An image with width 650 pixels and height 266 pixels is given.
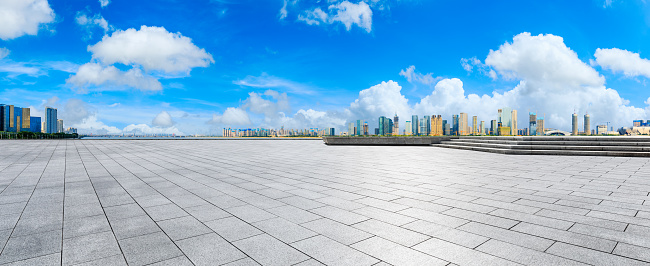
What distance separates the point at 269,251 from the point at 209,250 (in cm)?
69

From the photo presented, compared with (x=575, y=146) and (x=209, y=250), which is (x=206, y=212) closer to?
(x=209, y=250)

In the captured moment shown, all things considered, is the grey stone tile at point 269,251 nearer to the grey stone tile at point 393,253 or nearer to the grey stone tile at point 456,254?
A: the grey stone tile at point 393,253

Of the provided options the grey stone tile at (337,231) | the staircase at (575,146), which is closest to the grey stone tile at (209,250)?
the grey stone tile at (337,231)

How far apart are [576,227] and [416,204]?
2253mm

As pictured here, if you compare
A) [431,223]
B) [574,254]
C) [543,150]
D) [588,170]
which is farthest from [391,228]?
[543,150]

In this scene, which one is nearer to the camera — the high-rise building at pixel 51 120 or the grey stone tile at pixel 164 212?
the grey stone tile at pixel 164 212

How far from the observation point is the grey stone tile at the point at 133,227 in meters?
4.12

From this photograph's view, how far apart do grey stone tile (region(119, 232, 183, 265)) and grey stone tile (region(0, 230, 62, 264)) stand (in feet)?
2.44

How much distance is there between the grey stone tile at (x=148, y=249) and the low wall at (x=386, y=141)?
22.3 meters

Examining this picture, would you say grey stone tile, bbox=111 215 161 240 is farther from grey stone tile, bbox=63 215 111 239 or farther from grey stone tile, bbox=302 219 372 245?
grey stone tile, bbox=302 219 372 245

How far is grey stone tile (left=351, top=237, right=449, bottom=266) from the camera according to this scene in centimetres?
321

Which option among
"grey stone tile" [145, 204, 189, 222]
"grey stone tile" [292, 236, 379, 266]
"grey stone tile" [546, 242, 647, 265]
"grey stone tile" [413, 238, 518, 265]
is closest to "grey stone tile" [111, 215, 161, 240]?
"grey stone tile" [145, 204, 189, 222]

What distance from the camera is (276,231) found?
13.7 ft

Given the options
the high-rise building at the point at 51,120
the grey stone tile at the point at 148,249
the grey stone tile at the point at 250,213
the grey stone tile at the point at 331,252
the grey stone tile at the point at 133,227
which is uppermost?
the high-rise building at the point at 51,120
